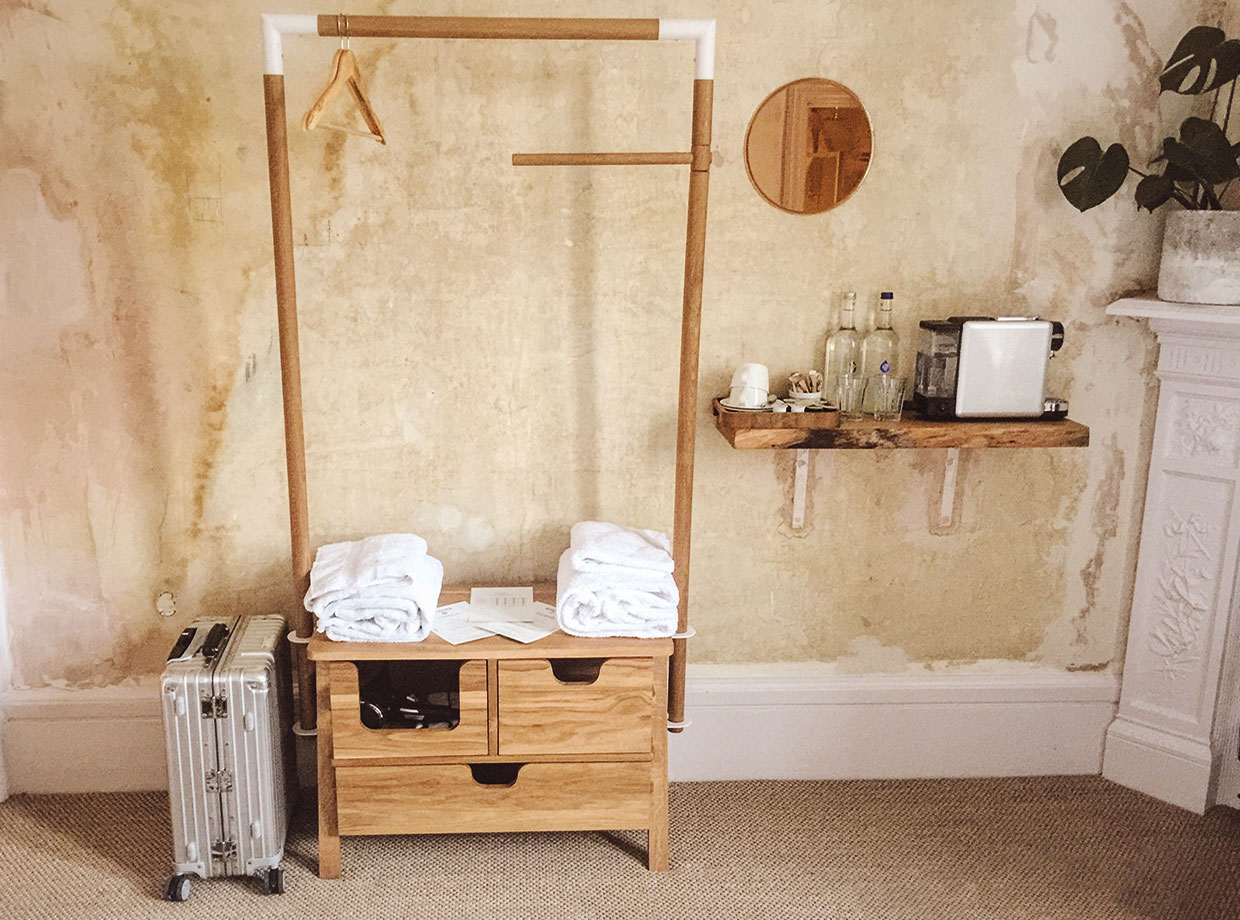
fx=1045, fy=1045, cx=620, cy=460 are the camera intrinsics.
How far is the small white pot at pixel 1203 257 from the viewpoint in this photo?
242 centimetres

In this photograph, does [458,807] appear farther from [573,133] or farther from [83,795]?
[573,133]

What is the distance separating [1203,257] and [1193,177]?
0.61 feet

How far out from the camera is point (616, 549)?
7.86ft

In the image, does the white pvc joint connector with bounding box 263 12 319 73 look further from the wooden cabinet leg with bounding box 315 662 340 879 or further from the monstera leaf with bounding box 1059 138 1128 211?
the monstera leaf with bounding box 1059 138 1128 211

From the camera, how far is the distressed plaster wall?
2420 millimetres

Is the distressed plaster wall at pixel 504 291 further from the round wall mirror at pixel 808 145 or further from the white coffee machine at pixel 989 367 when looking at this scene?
the white coffee machine at pixel 989 367

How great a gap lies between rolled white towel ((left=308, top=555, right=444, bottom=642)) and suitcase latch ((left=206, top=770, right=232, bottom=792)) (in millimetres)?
393

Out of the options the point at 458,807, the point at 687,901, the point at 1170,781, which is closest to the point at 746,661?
the point at 687,901

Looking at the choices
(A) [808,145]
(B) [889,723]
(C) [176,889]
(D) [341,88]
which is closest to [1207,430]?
(B) [889,723]

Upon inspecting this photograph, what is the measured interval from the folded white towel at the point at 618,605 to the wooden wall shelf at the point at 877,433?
1.23 ft

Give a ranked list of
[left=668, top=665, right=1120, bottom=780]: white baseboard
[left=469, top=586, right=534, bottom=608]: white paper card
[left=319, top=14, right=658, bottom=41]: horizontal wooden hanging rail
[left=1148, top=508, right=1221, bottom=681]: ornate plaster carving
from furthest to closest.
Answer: [left=668, top=665, right=1120, bottom=780]: white baseboard
[left=1148, top=508, right=1221, bottom=681]: ornate plaster carving
[left=469, top=586, right=534, bottom=608]: white paper card
[left=319, top=14, right=658, bottom=41]: horizontal wooden hanging rail

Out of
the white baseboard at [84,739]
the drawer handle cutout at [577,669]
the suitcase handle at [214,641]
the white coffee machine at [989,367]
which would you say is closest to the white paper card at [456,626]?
the drawer handle cutout at [577,669]

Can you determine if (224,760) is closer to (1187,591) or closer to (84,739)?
(84,739)

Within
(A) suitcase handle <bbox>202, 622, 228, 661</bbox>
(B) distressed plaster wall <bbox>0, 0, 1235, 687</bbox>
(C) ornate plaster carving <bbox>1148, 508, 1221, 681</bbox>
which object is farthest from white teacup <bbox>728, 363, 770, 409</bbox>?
(A) suitcase handle <bbox>202, 622, 228, 661</bbox>
